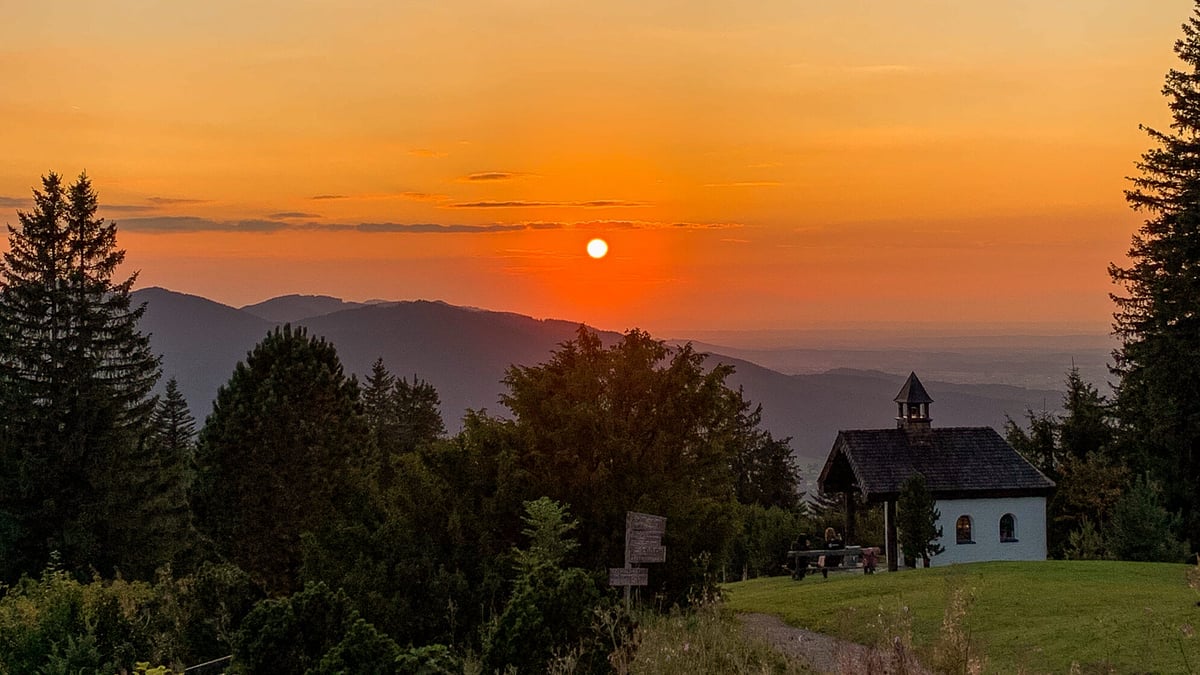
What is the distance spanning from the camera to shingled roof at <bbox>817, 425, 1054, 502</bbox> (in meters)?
35.6

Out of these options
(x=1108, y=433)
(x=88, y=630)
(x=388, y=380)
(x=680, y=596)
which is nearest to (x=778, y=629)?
(x=680, y=596)

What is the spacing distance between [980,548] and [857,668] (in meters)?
30.6

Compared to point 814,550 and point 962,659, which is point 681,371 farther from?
point 814,550

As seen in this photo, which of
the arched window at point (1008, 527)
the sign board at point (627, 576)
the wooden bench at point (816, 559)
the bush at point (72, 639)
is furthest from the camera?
the arched window at point (1008, 527)

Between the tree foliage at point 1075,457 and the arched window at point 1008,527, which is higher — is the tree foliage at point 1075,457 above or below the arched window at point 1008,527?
above

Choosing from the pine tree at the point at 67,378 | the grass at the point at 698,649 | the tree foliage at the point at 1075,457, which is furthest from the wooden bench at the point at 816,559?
the pine tree at the point at 67,378

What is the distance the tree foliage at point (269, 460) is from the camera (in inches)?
1336

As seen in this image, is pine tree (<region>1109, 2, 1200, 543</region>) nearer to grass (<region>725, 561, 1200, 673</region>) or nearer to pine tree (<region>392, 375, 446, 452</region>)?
grass (<region>725, 561, 1200, 673</region>)

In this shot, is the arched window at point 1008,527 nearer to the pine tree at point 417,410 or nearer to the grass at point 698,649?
the grass at point 698,649

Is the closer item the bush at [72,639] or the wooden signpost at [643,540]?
the bush at [72,639]

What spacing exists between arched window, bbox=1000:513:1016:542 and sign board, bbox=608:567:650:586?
25.7 m

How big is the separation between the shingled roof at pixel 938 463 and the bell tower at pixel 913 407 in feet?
0.99

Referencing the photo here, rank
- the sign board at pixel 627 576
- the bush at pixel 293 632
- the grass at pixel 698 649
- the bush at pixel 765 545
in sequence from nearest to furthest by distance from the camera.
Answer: the grass at pixel 698 649 < the bush at pixel 293 632 < the sign board at pixel 627 576 < the bush at pixel 765 545

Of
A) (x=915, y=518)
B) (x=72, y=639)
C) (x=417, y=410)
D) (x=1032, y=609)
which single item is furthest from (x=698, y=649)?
(x=417, y=410)
